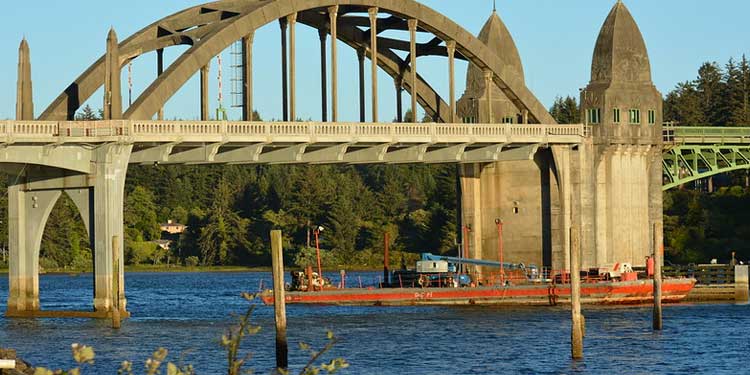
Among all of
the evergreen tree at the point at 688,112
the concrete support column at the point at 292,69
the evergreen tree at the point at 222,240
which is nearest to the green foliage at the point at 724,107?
the evergreen tree at the point at 688,112

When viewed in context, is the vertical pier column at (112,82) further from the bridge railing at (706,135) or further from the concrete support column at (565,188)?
the bridge railing at (706,135)

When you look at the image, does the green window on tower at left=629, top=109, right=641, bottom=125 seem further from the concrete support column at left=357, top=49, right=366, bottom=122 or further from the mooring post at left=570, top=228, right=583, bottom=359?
the mooring post at left=570, top=228, right=583, bottom=359

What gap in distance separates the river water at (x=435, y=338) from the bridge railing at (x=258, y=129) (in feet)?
28.1

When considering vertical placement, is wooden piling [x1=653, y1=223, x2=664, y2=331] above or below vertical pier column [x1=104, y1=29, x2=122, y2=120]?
below

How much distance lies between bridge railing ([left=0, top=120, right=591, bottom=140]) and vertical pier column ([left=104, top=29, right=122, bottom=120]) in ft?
4.23

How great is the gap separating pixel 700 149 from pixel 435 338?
1753 inches

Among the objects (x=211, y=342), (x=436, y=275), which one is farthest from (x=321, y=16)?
(x=211, y=342)

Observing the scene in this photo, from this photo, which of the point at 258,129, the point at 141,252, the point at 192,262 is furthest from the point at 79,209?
the point at 192,262

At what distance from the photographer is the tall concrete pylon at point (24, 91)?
75.3m

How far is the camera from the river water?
60.2 meters

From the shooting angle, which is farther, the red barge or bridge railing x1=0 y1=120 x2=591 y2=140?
the red barge

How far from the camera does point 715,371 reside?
193 feet

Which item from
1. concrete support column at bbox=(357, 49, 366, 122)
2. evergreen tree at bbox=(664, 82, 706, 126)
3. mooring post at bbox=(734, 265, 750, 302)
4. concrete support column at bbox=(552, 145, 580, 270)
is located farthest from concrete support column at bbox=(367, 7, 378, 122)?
evergreen tree at bbox=(664, 82, 706, 126)

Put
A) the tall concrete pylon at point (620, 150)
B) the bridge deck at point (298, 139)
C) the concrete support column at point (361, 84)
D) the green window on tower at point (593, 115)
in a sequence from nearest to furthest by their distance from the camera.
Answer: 1. the bridge deck at point (298, 139)
2. the concrete support column at point (361, 84)
3. the tall concrete pylon at point (620, 150)
4. the green window on tower at point (593, 115)
